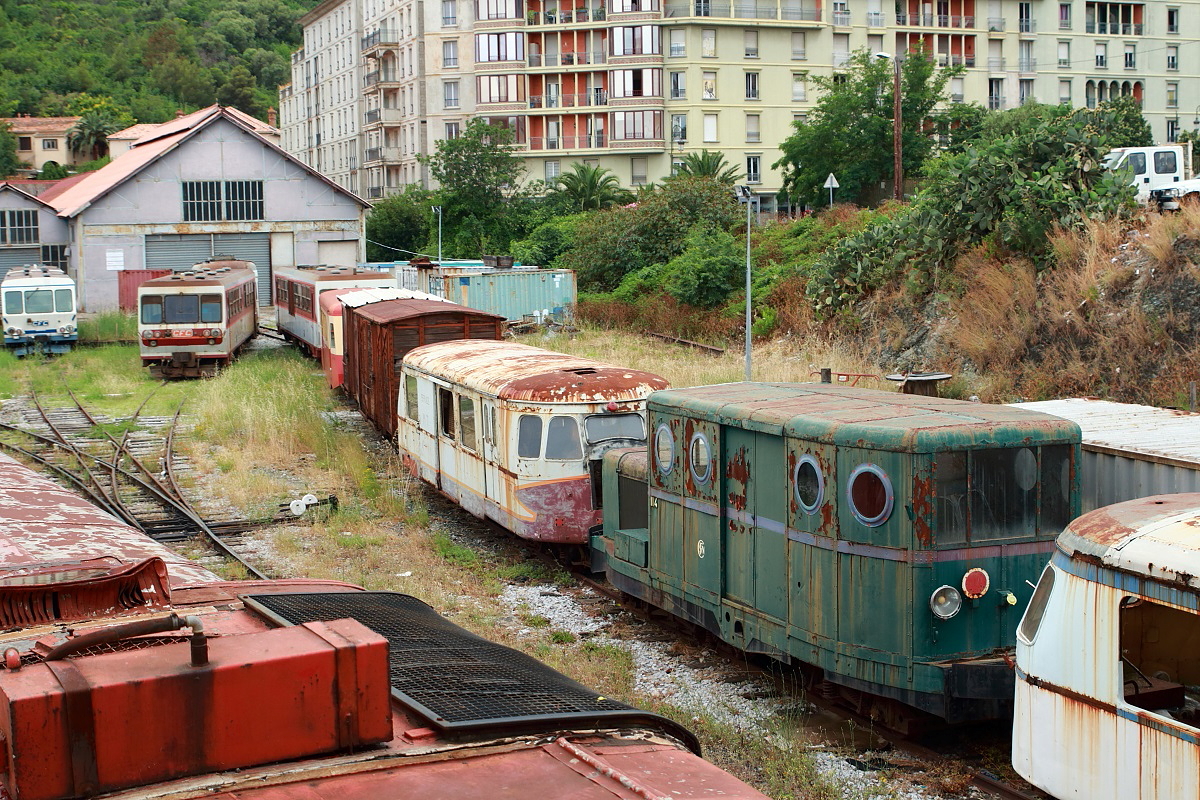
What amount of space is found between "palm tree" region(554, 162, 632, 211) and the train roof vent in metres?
53.0

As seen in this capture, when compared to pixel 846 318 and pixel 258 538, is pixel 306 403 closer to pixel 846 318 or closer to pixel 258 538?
pixel 258 538

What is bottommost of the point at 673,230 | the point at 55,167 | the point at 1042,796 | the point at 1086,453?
the point at 1042,796

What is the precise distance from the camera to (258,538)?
1548 cm

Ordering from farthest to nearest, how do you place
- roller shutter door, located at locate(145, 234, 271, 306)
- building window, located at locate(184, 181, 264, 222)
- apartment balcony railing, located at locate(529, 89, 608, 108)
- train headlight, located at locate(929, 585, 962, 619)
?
apartment balcony railing, located at locate(529, 89, 608, 108)
building window, located at locate(184, 181, 264, 222)
roller shutter door, located at locate(145, 234, 271, 306)
train headlight, located at locate(929, 585, 962, 619)

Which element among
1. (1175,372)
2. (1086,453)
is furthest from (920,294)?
(1086,453)

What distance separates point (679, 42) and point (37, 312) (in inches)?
1445

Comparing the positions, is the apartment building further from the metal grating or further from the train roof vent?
the train roof vent

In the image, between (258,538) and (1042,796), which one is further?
(258,538)

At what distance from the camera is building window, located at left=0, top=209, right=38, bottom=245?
52.5 m

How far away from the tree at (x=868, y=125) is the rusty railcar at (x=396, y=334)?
1097 inches

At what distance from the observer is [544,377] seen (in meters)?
13.6

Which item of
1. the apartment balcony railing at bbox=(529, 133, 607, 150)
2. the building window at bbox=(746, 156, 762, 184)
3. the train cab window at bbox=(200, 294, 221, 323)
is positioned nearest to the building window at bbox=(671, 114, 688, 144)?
the building window at bbox=(746, 156, 762, 184)

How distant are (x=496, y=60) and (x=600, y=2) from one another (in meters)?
6.29

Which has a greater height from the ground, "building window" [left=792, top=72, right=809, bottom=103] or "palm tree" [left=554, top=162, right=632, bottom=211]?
"building window" [left=792, top=72, right=809, bottom=103]
